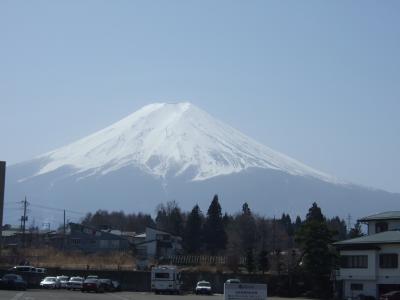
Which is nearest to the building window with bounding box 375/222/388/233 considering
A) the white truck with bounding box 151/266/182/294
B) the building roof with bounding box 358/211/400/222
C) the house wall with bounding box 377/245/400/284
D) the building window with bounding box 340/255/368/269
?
the building roof with bounding box 358/211/400/222

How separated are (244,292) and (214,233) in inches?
3370

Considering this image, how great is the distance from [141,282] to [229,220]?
5776cm

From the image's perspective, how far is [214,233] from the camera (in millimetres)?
113250

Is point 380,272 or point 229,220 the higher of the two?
point 229,220

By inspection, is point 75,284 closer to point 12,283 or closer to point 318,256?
point 12,283

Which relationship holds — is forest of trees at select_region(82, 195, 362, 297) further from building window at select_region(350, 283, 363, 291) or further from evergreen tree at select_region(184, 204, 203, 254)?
building window at select_region(350, 283, 363, 291)

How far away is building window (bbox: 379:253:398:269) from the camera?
196 feet

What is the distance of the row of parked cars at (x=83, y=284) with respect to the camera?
5956 cm

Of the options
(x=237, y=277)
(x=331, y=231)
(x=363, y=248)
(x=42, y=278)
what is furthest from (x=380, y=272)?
(x=42, y=278)

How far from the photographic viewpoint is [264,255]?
75188 millimetres

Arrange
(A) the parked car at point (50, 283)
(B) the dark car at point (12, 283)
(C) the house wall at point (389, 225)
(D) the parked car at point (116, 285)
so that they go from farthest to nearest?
(C) the house wall at point (389, 225)
(D) the parked car at point (116, 285)
(A) the parked car at point (50, 283)
(B) the dark car at point (12, 283)

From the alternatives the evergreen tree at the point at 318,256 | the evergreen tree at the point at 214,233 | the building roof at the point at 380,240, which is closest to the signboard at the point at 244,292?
the building roof at the point at 380,240

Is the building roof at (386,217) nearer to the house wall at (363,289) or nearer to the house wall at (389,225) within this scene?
the house wall at (389,225)

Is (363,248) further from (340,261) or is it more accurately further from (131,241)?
(131,241)
